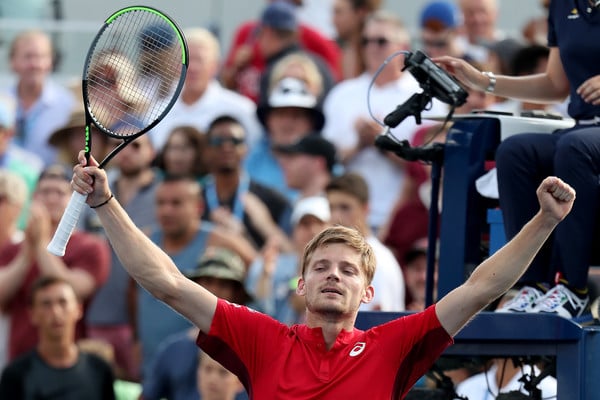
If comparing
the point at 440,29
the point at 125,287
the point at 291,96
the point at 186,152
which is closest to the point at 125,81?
the point at 125,287

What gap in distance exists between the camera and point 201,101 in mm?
12266

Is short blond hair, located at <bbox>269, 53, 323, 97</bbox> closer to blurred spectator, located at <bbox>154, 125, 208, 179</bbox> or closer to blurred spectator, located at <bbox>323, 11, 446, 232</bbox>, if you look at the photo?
blurred spectator, located at <bbox>323, 11, 446, 232</bbox>

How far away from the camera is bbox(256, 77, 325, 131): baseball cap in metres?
11.8

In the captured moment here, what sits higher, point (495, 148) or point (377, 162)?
point (377, 162)

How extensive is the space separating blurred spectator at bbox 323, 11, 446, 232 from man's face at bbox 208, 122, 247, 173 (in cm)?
70

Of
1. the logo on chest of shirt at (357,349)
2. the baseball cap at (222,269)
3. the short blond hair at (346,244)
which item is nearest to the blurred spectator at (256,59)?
the baseball cap at (222,269)

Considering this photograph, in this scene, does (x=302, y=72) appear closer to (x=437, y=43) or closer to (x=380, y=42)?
(x=380, y=42)

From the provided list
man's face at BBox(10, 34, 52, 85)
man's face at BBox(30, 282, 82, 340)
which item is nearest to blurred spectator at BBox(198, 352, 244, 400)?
man's face at BBox(30, 282, 82, 340)

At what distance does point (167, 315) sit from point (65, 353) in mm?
782

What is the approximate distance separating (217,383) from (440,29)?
4016 millimetres

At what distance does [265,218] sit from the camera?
11047 millimetres

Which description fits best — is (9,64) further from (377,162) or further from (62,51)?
(377,162)

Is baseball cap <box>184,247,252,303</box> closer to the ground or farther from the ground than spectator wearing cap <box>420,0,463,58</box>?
closer to the ground

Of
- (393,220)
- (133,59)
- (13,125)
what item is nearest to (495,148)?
(133,59)
